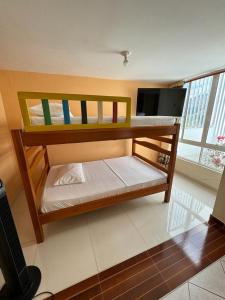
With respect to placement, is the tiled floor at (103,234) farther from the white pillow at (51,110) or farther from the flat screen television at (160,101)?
the flat screen television at (160,101)

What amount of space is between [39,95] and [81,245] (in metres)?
1.65

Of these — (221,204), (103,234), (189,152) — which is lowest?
(103,234)

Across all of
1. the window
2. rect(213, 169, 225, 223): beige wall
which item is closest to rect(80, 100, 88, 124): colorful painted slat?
rect(213, 169, 225, 223): beige wall

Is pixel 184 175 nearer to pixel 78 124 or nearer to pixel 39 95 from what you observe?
pixel 78 124

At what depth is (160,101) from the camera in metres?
3.02

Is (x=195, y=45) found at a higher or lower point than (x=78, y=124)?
higher

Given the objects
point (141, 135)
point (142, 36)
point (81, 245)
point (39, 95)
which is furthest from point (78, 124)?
point (81, 245)

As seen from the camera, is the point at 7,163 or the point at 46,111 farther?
the point at 7,163

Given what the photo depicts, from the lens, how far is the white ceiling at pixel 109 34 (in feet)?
3.26

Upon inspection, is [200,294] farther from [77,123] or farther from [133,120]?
[77,123]

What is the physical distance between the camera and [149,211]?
2.03 m

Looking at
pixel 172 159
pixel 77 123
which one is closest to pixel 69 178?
pixel 77 123

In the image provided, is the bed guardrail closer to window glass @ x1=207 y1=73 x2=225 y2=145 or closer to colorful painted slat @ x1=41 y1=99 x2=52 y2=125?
colorful painted slat @ x1=41 y1=99 x2=52 y2=125

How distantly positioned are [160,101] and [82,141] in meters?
2.34
